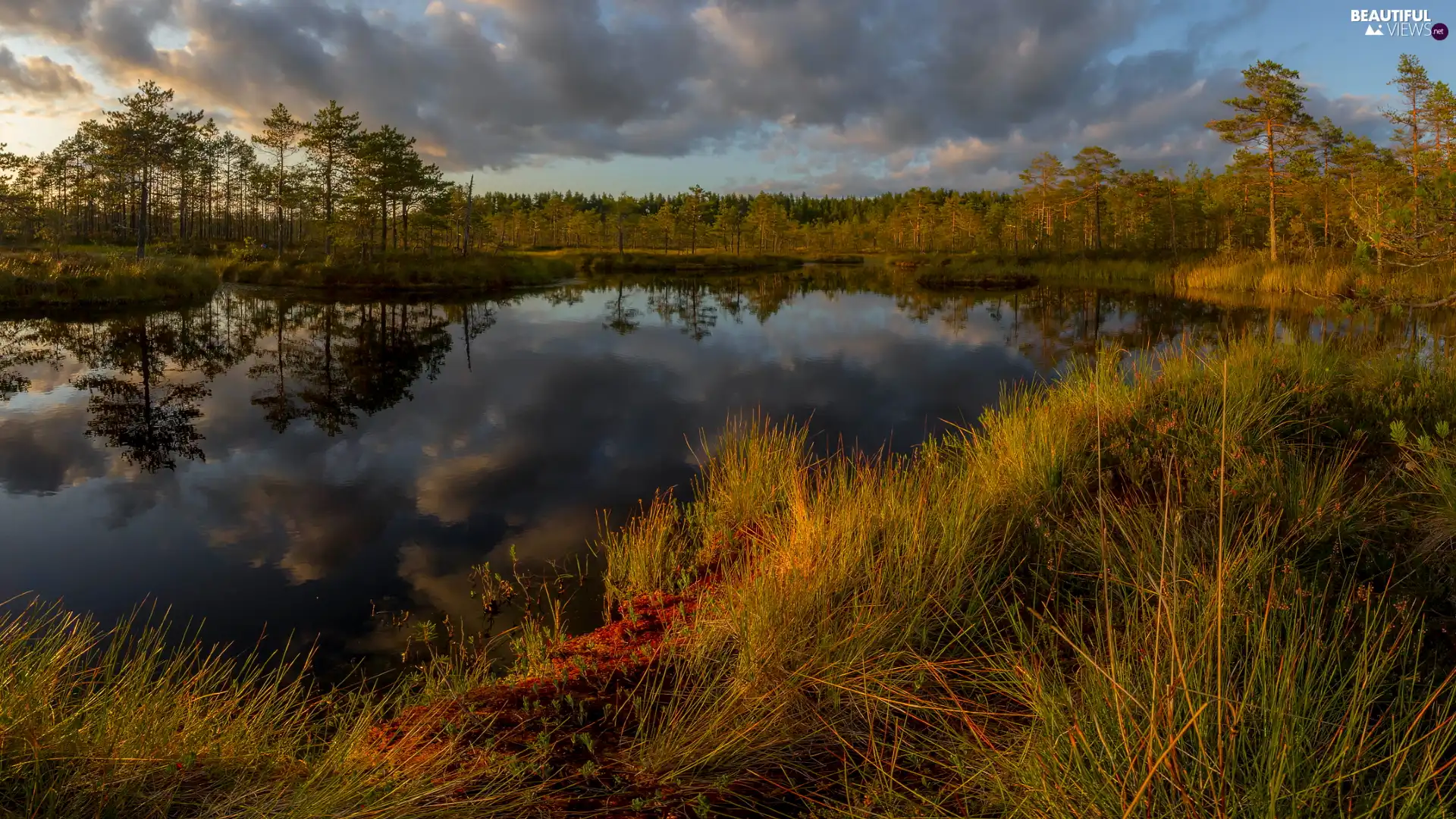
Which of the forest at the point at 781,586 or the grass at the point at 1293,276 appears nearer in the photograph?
the forest at the point at 781,586

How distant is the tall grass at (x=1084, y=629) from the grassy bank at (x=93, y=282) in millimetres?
28896

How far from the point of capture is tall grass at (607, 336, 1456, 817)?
224 centimetres

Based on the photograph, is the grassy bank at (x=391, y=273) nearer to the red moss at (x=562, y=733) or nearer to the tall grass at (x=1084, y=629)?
the tall grass at (x=1084, y=629)

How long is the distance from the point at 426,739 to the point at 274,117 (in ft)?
196

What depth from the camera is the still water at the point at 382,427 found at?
21.5 feet

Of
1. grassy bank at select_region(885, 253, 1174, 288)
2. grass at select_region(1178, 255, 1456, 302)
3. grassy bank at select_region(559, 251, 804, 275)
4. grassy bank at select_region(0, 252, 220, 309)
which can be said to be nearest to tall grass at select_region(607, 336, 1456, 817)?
grass at select_region(1178, 255, 1456, 302)

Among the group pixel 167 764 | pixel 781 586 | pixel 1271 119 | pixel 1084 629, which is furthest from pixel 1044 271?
pixel 167 764

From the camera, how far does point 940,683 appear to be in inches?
134

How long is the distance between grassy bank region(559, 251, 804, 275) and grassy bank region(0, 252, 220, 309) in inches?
1128

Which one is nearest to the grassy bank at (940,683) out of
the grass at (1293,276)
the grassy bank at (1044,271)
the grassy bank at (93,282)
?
the grass at (1293,276)

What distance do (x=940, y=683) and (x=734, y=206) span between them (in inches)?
3662

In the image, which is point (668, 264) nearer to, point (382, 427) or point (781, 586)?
point (382, 427)

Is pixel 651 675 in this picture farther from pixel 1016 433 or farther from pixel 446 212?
pixel 446 212

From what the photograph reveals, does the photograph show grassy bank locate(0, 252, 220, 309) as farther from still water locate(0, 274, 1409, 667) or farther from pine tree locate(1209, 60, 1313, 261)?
pine tree locate(1209, 60, 1313, 261)
